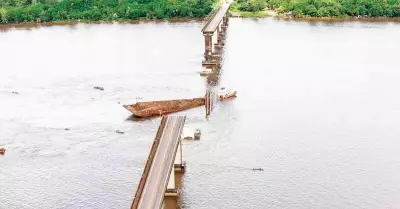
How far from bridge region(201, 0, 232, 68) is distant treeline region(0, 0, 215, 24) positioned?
516cm

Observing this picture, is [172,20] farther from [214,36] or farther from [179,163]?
[179,163]

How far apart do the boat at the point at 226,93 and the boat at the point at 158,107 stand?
3126 millimetres

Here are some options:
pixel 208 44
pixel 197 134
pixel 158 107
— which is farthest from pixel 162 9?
pixel 197 134

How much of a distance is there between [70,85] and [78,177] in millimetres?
17867

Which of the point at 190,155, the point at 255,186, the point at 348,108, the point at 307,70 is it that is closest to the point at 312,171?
the point at 255,186

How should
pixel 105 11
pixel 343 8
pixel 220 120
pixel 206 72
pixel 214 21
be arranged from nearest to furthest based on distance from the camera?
pixel 220 120 < pixel 206 72 < pixel 214 21 < pixel 343 8 < pixel 105 11

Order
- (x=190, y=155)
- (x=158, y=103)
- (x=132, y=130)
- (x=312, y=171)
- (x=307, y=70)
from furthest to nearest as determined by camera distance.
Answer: (x=307, y=70)
(x=158, y=103)
(x=132, y=130)
(x=190, y=155)
(x=312, y=171)

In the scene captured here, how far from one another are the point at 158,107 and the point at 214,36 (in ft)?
72.0

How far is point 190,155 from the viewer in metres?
32.1

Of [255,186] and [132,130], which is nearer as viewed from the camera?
[255,186]

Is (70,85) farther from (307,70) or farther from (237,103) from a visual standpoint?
(307,70)

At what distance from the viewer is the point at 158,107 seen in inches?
1532

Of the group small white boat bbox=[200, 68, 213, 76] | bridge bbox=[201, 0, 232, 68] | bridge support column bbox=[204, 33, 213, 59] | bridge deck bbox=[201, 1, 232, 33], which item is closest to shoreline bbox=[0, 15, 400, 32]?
bridge bbox=[201, 0, 232, 68]

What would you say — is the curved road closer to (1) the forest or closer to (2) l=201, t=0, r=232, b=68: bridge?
(2) l=201, t=0, r=232, b=68: bridge
